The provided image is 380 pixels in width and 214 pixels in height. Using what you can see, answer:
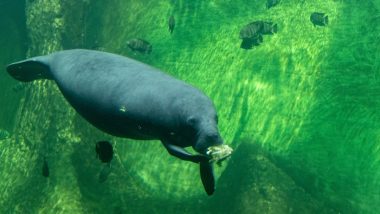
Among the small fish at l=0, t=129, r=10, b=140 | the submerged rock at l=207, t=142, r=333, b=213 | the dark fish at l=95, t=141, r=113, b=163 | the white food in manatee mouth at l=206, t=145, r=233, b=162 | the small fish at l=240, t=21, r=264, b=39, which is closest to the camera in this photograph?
the white food in manatee mouth at l=206, t=145, r=233, b=162

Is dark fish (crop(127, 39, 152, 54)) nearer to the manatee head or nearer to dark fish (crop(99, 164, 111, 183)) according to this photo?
dark fish (crop(99, 164, 111, 183))

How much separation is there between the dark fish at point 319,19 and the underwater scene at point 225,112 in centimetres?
2

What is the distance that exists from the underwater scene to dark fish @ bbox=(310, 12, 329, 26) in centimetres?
2

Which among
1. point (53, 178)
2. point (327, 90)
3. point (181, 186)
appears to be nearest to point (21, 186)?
point (53, 178)

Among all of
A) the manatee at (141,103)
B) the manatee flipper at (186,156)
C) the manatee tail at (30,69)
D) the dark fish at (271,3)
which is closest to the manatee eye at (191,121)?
the manatee at (141,103)

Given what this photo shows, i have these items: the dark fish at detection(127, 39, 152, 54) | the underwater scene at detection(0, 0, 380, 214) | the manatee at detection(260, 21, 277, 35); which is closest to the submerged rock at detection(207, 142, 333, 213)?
the underwater scene at detection(0, 0, 380, 214)

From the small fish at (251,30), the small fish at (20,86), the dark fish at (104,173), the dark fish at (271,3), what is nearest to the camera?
the dark fish at (104,173)

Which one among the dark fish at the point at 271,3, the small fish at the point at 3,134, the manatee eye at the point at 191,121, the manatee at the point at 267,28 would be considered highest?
the dark fish at the point at 271,3

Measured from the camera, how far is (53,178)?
7262mm

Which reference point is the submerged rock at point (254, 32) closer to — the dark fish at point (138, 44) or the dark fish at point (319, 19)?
the dark fish at point (319, 19)

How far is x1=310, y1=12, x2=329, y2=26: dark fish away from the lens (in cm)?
761

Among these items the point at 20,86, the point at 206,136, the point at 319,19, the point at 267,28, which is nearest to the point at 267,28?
the point at 267,28

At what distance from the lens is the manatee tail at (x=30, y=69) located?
5.10 m

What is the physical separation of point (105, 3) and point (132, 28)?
→ 3.53 feet
